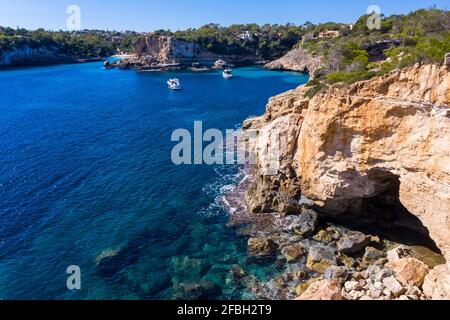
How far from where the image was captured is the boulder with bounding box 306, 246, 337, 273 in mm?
25438

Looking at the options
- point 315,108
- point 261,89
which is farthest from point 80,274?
point 261,89

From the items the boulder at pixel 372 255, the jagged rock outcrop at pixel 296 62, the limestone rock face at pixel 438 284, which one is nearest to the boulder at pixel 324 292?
the limestone rock face at pixel 438 284

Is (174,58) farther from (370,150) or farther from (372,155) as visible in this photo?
(372,155)

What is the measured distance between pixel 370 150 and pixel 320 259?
822 cm

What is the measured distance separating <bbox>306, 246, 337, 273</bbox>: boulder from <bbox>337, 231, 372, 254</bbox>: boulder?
2.96 ft

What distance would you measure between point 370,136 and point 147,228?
19015 mm

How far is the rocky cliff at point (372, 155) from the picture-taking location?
21.8 meters

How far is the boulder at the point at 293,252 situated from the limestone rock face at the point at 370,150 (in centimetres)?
448

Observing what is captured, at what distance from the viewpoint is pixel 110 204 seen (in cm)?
3531

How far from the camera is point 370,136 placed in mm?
25172

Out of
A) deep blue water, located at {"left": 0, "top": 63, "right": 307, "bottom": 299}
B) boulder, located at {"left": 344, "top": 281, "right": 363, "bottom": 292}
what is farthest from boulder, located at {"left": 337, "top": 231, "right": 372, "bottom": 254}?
deep blue water, located at {"left": 0, "top": 63, "right": 307, "bottom": 299}

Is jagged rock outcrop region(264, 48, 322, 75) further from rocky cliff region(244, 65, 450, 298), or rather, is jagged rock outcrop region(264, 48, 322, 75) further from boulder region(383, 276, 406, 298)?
boulder region(383, 276, 406, 298)

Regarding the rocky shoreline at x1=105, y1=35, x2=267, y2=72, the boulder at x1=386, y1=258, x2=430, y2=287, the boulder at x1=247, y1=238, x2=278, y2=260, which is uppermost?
the rocky shoreline at x1=105, y1=35, x2=267, y2=72
